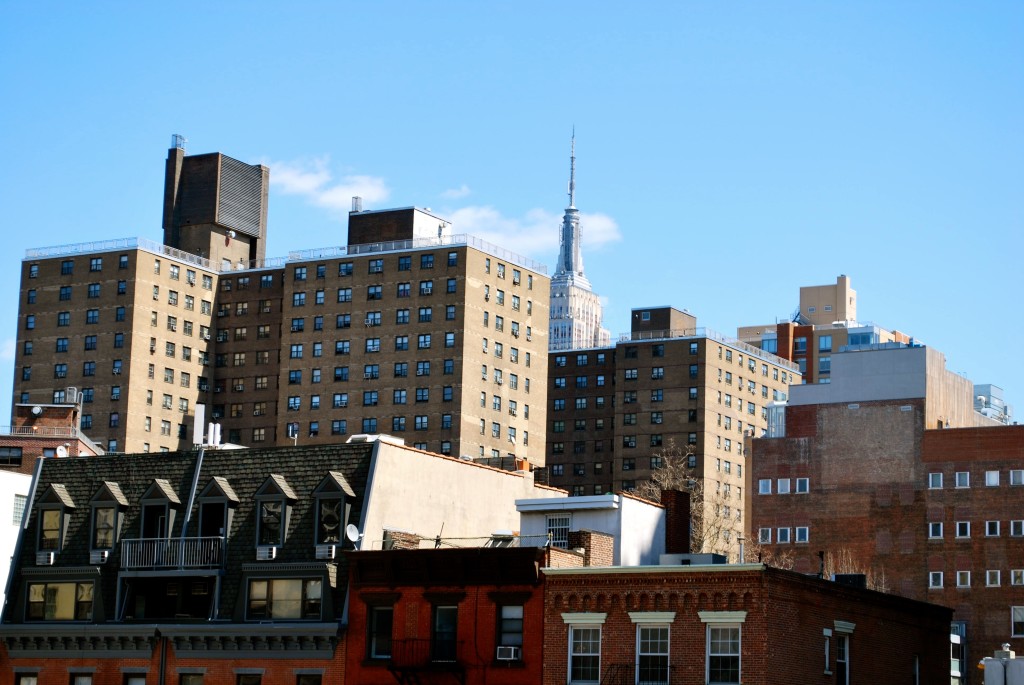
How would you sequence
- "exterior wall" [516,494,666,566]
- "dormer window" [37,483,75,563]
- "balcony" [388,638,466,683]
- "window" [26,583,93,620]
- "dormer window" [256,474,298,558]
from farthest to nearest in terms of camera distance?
"dormer window" [37,483,75,563], "window" [26,583,93,620], "dormer window" [256,474,298,558], "exterior wall" [516,494,666,566], "balcony" [388,638,466,683]

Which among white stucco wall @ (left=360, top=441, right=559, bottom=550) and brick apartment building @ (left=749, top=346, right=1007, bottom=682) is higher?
brick apartment building @ (left=749, top=346, right=1007, bottom=682)

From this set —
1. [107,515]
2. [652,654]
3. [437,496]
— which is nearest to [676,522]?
[437,496]

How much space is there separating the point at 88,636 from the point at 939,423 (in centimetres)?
8568

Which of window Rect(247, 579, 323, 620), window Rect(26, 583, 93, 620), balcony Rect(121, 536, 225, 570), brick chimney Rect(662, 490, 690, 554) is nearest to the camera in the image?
window Rect(247, 579, 323, 620)

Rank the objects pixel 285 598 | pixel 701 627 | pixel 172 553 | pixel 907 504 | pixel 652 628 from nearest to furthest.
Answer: pixel 701 627 < pixel 652 628 < pixel 285 598 < pixel 172 553 < pixel 907 504

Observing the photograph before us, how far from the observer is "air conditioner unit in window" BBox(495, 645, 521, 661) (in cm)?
5950

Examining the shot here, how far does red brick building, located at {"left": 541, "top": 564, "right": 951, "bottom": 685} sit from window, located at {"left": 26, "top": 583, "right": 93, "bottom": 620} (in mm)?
20230

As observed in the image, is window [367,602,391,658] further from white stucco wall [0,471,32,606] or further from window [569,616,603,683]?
white stucco wall [0,471,32,606]

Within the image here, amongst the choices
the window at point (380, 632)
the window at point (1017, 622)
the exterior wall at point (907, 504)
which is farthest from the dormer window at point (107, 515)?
the window at point (1017, 622)

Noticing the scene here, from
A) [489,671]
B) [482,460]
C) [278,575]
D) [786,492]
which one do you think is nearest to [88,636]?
[278,575]

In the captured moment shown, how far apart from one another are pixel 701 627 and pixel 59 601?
89.0ft

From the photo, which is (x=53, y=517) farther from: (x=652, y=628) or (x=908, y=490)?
(x=908, y=490)

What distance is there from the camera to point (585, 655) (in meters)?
58.6

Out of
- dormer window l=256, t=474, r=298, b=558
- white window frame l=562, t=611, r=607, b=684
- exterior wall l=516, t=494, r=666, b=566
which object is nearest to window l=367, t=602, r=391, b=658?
dormer window l=256, t=474, r=298, b=558
